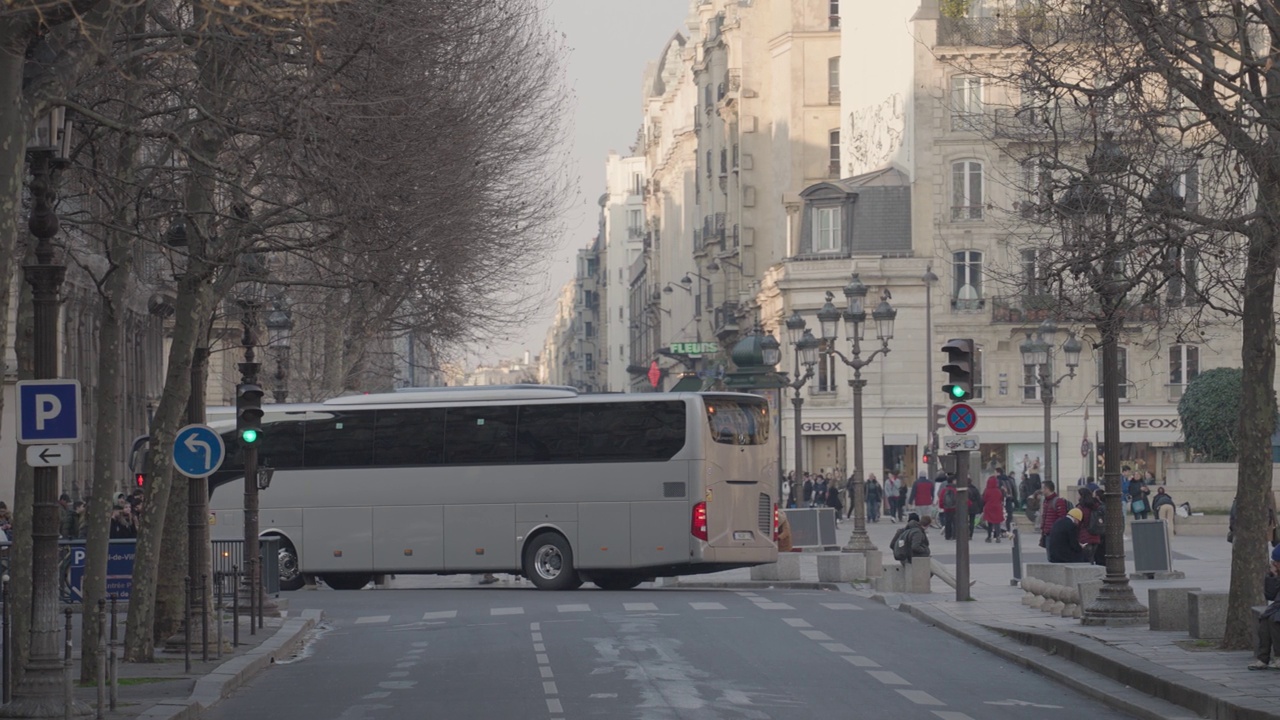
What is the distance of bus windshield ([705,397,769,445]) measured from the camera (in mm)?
35062

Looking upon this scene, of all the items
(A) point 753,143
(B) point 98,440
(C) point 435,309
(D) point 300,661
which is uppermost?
(A) point 753,143

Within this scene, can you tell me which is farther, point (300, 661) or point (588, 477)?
point (588, 477)

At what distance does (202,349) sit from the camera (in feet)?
77.0

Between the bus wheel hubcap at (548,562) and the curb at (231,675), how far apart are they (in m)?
8.67

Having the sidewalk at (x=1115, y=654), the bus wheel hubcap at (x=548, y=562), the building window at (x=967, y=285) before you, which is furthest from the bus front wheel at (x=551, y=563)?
the building window at (x=967, y=285)

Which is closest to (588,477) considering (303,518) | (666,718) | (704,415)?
(704,415)

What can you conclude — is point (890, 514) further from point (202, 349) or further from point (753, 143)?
point (202, 349)

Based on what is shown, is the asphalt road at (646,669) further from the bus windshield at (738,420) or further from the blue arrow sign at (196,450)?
the bus windshield at (738,420)

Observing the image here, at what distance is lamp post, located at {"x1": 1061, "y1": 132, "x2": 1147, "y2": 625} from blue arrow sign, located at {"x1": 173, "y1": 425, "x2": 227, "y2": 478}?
27.6 ft

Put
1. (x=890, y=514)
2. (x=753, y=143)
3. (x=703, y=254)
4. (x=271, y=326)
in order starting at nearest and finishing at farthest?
(x=271, y=326), (x=890, y=514), (x=753, y=143), (x=703, y=254)

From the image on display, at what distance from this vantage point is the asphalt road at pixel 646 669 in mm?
16266

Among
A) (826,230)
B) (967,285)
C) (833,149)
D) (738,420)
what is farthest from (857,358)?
(833,149)

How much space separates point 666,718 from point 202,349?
1005 cm

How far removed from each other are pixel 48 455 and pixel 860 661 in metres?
8.88
